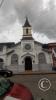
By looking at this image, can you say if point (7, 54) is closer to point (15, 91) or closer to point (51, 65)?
point (51, 65)

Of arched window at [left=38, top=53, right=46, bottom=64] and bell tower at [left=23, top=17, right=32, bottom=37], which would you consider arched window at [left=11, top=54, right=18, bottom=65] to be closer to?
arched window at [left=38, top=53, right=46, bottom=64]

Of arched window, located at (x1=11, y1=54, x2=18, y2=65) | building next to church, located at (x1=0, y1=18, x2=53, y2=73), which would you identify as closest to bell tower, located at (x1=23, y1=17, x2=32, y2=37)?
building next to church, located at (x1=0, y1=18, x2=53, y2=73)

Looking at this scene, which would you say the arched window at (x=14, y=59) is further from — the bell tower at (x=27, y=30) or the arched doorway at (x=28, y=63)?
the bell tower at (x=27, y=30)

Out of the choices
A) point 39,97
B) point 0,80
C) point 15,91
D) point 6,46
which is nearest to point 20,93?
point 15,91

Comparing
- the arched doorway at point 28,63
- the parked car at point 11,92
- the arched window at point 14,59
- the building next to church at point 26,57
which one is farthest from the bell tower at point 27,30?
the parked car at point 11,92

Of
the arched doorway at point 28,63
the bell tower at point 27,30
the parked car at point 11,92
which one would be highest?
the bell tower at point 27,30

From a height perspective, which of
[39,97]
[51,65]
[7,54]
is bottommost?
[39,97]

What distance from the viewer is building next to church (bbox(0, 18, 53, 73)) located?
3981 centimetres

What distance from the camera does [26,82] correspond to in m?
20.6

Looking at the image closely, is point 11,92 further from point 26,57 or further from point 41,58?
point 41,58

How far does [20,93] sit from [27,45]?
2913 centimetres

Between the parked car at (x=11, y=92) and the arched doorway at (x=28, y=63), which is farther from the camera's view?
the arched doorway at (x=28, y=63)

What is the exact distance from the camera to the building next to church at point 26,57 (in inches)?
1567

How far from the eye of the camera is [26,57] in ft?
134
